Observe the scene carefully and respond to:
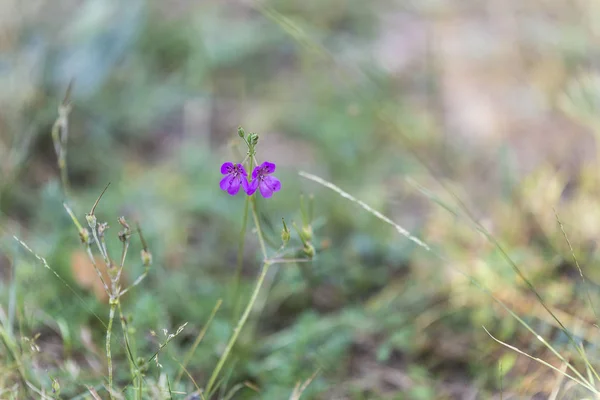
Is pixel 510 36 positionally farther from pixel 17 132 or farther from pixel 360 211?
pixel 17 132

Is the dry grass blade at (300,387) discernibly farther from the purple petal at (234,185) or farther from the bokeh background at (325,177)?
the purple petal at (234,185)

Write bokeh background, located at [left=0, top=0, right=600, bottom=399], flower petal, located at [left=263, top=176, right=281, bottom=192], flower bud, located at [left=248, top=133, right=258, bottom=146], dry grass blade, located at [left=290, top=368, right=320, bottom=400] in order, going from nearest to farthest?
flower bud, located at [left=248, top=133, right=258, bottom=146] < flower petal, located at [left=263, top=176, right=281, bottom=192] < dry grass blade, located at [left=290, top=368, right=320, bottom=400] < bokeh background, located at [left=0, top=0, right=600, bottom=399]

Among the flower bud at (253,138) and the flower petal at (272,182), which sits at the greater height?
the flower bud at (253,138)

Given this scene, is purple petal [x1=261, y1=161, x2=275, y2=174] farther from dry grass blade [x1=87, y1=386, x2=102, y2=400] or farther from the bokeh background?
dry grass blade [x1=87, y1=386, x2=102, y2=400]

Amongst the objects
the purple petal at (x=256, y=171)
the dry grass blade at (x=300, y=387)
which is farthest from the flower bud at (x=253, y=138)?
the dry grass blade at (x=300, y=387)

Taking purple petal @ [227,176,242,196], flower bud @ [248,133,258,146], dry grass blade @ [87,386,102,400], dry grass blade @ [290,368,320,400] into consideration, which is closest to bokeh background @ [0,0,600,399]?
dry grass blade @ [290,368,320,400]

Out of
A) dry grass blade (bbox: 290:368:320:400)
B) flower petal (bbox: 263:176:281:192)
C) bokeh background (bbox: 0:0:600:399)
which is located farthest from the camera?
bokeh background (bbox: 0:0:600:399)

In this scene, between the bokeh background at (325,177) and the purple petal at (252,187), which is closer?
the purple petal at (252,187)
